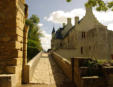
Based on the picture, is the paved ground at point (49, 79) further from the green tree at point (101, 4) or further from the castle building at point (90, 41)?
the castle building at point (90, 41)

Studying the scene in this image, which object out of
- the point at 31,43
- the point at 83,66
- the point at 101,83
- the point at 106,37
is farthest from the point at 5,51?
the point at 106,37

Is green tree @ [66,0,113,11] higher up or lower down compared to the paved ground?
higher up

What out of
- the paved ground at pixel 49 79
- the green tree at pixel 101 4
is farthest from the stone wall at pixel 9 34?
the green tree at pixel 101 4

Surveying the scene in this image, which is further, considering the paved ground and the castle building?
the castle building

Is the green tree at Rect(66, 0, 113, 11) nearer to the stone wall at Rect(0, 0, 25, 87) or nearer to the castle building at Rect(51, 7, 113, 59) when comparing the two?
the stone wall at Rect(0, 0, 25, 87)

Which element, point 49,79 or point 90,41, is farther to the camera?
point 90,41

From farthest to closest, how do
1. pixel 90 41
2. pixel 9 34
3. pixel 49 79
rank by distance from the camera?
pixel 90 41 < pixel 49 79 < pixel 9 34

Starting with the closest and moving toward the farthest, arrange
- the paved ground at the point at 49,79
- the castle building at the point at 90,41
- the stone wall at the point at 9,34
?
1. the stone wall at the point at 9,34
2. the paved ground at the point at 49,79
3. the castle building at the point at 90,41

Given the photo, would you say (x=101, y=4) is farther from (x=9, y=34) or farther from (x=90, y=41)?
(x=90, y=41)

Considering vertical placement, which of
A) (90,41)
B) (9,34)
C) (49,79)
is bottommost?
(49,79)

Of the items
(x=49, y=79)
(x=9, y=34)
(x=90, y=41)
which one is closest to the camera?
(x=9, y=34)

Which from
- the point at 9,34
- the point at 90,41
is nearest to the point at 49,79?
the point at 9,34

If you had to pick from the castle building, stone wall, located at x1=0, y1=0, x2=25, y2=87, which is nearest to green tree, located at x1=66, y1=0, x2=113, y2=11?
stone wall, located at x1=0, y1=0, x2=25, y2=87

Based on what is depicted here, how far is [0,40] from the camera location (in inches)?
170
